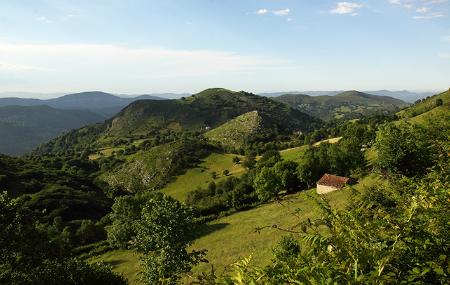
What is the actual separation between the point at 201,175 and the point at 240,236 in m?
115

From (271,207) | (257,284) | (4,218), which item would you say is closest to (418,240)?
(257,284)

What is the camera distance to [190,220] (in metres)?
33.5

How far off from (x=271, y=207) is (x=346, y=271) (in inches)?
3045

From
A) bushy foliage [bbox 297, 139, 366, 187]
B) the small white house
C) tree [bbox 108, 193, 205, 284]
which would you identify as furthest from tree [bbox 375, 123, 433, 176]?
bushy foliage [bbox 297, 139, 366, 187]

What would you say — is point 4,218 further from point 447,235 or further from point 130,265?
point 130,265

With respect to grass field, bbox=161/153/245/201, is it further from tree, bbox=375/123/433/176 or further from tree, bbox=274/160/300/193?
tree, bbox=375/123/433/176

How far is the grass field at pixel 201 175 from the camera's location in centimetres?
16512

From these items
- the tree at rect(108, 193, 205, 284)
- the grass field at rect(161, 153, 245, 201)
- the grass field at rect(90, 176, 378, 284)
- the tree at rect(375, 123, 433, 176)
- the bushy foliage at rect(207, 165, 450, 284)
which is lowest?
the grass field at rect(161, 153, 245, 201)

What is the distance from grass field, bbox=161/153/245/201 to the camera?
165 metres

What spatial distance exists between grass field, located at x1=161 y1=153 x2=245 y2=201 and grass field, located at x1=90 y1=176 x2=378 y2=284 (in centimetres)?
7755

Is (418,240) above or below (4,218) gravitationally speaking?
above

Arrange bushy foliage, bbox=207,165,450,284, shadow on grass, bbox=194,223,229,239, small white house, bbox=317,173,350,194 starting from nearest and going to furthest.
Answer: bushy foliage, bbox=207,165,450,284, shadow on grass, bbox=194,223,229,239, small white house, bbox=317,173,350,194

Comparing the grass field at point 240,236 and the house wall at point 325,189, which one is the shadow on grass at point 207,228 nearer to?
the grass field at point 240,236

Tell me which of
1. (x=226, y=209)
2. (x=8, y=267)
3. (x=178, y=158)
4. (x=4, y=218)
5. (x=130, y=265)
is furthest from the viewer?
(x=178, y=158)
